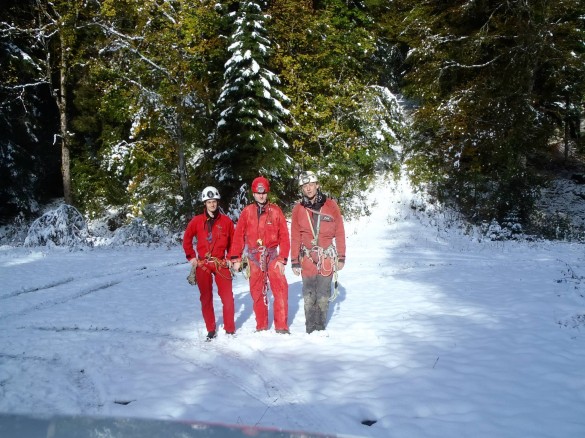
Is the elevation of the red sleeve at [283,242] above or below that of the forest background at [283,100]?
below

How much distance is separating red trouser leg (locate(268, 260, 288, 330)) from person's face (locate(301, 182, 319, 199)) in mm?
1022

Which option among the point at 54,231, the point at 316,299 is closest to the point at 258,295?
the point at 316,299

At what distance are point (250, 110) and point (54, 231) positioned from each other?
8546 millimetres

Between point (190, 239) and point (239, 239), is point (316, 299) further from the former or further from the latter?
point (190, 239)

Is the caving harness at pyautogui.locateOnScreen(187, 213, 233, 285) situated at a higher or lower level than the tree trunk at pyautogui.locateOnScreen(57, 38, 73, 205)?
lower

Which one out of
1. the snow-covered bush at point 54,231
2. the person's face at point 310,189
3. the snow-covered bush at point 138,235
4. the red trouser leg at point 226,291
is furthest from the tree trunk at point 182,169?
the person's face at point 310,189

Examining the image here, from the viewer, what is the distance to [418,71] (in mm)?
19203

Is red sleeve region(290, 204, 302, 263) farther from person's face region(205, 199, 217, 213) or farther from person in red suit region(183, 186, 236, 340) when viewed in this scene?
person's face region(205, 199, 217, 213)

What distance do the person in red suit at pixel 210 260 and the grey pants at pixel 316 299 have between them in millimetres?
1052

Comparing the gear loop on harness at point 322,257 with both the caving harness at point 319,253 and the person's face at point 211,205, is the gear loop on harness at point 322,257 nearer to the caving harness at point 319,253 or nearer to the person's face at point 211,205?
the caving harness at point 319,253

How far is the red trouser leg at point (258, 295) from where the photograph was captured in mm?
6496

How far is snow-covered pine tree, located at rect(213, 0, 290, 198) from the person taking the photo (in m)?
17.1

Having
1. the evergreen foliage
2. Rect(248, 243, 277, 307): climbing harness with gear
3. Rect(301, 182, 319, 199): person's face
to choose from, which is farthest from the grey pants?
the evergreen foliage

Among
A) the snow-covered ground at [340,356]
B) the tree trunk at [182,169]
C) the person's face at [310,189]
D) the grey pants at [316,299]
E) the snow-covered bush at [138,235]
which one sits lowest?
the snow-covered ground at [340,356]
